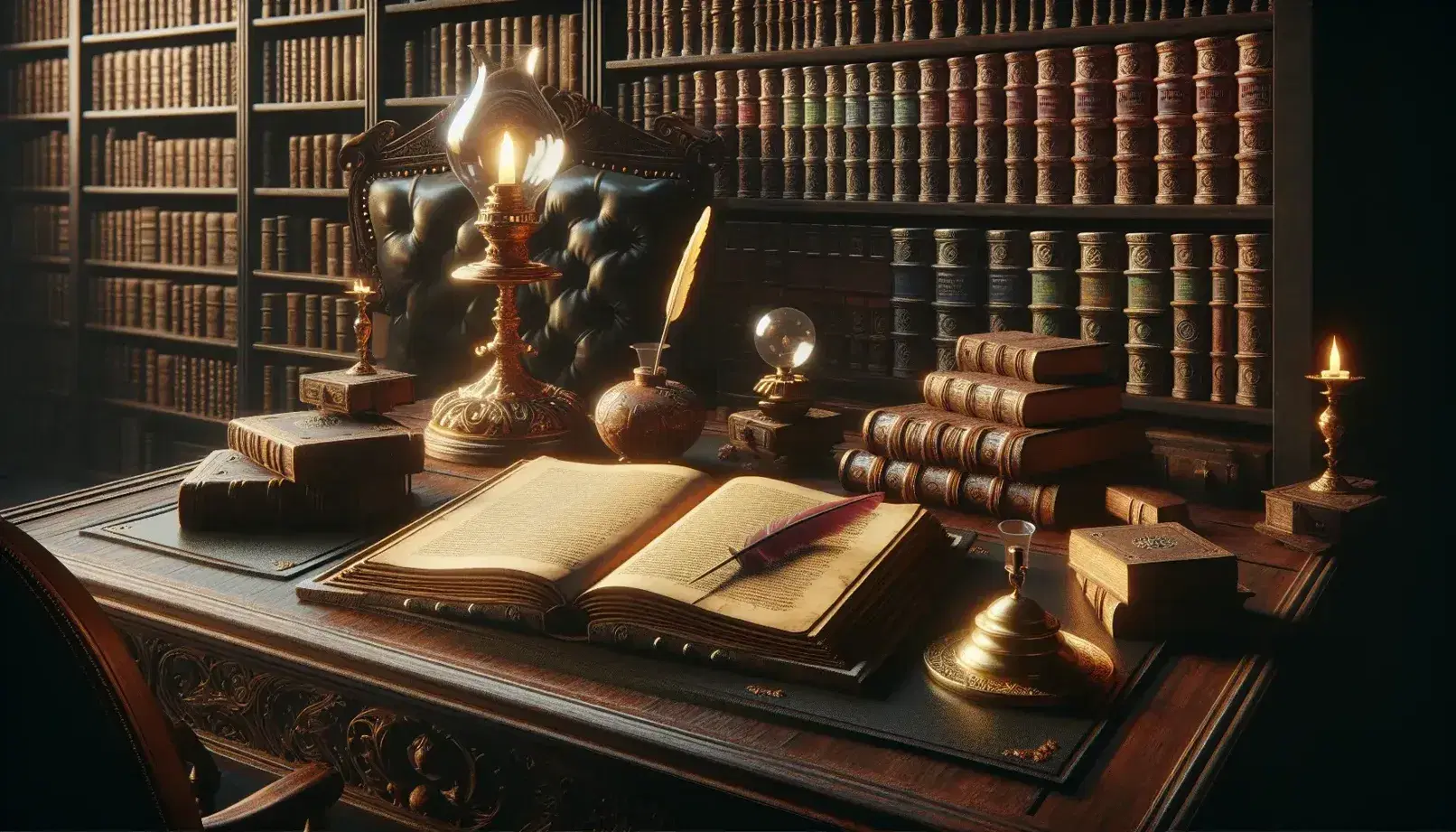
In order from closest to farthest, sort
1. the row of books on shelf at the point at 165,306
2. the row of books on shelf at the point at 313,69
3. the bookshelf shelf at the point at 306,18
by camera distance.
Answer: the bookshelf shelf at the point at 306,18
the row of books on shelf at the point at 313,69
the row of books on shelf at the point at 165,306

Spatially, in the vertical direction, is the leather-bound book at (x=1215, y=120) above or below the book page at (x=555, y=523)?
above

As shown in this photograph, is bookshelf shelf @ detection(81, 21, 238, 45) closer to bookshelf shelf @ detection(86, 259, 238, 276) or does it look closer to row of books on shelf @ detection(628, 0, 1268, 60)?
bookshelf shelf @ detection(86, 259, 238, 276)

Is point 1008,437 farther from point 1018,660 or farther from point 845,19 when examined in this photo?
point 845,19

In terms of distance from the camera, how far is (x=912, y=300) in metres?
2.59

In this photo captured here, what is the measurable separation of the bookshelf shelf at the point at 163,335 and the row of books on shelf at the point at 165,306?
0.01m

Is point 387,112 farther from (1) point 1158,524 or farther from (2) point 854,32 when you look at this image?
(1) point 1158,524

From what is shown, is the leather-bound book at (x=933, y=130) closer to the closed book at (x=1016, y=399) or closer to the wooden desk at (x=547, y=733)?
the closed book at (x=1016, y=399)

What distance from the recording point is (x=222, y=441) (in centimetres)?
489

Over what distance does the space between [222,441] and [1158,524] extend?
13.9 feet

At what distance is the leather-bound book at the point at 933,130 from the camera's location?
2.55 metres

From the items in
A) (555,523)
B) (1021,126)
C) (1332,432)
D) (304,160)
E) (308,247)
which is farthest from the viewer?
(308,247)

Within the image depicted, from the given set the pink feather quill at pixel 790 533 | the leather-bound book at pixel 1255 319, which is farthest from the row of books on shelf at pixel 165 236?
Result: the pink feather quill at pixel 790 533

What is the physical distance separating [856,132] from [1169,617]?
1621mm

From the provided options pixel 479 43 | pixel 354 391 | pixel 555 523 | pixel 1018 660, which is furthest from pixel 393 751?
pixel 479 43
